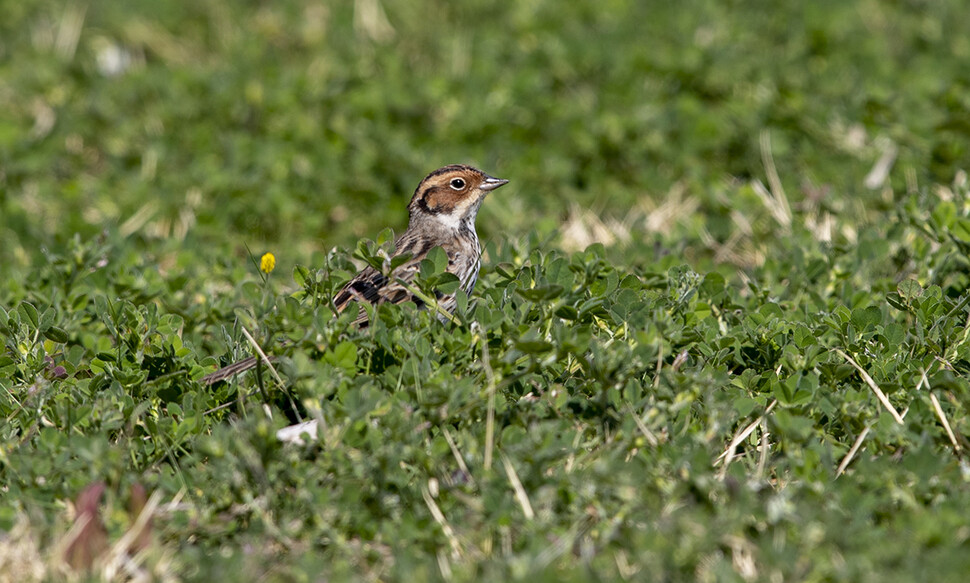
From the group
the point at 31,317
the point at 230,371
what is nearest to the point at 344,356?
the point at 230,371

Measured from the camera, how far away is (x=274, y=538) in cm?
387

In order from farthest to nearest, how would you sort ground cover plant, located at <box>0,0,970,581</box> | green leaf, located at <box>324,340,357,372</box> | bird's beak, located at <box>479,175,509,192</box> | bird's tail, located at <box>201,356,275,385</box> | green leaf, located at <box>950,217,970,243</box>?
bird's beak, located at <box>479,175,509,192</box> → green leaf, located at <box>950,217,970,243</box> → bird's tail, located at <box>201,356,275,385</box> → green leaf, located at <box>324,340,357,372</box> → ground cover plant, located at <box>0,0,970,581</box>

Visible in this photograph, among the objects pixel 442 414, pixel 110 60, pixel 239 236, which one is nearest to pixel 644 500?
pixel 442 414

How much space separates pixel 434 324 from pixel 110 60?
6.74 m

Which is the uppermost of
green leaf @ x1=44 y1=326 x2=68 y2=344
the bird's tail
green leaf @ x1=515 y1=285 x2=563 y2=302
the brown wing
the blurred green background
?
green leaf @ x1=44 y1=326 x2=68 y2=344

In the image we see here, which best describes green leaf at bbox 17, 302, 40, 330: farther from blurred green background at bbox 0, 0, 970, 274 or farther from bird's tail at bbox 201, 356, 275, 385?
blurred green background at bbox 0, 0, 970, 274

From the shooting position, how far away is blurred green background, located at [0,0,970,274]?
7.91 m

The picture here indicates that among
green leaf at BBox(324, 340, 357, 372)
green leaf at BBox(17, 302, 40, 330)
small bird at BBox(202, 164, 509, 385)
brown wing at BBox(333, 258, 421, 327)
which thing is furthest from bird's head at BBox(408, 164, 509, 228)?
green leaf at BBox(17, 302, 40, 330)

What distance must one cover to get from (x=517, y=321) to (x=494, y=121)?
4424 millimetres

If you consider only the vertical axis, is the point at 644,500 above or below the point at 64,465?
below

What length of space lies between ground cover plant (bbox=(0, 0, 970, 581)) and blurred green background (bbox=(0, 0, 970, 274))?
4cm

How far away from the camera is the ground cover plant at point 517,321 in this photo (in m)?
3.77

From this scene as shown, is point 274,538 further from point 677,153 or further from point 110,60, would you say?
point 110,60

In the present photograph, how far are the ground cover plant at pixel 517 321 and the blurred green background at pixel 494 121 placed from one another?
0.04 metres
